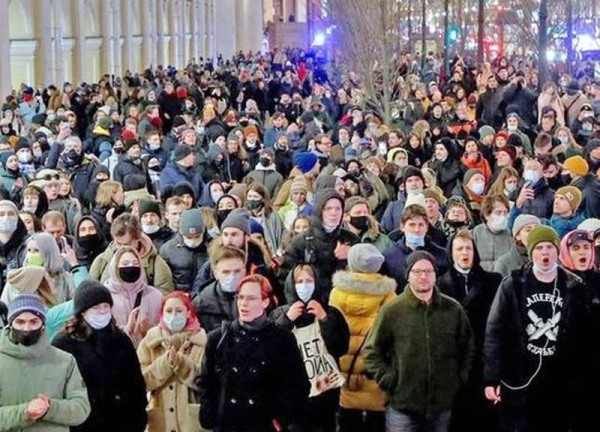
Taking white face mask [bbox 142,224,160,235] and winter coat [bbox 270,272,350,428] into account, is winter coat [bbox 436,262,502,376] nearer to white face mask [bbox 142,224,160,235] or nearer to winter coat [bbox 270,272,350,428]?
winter coat [bbox 270,272,350,428]

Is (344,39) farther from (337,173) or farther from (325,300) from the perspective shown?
(325,300)

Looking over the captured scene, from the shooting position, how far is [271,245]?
1211 cm

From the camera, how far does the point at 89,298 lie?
24.6 feet

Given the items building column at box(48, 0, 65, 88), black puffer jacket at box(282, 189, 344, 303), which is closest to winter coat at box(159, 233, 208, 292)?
black puffer jacket at box(282, 189, 344, 303)

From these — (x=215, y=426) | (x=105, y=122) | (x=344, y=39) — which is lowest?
(x=215, y=426)

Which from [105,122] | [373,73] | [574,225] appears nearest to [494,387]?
[574,225]

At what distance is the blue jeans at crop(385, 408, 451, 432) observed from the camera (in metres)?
8.28

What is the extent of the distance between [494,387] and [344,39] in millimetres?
28208

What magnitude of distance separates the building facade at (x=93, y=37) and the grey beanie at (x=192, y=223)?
22.4 metres

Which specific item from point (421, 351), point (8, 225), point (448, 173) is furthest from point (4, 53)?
point (421, 351)

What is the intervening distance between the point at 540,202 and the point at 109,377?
6477 millimetres

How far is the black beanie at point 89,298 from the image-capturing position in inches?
296

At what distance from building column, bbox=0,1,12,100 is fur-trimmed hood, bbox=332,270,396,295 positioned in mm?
24687

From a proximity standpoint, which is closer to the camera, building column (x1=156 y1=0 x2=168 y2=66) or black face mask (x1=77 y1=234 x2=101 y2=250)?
black face mask (x1=77 y1=234 x2=101 y2=250)
